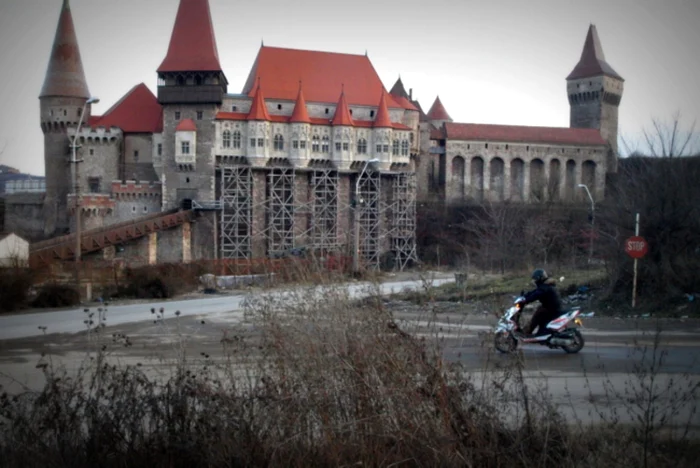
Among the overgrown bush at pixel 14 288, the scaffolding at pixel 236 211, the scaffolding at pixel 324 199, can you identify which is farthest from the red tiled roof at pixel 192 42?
the overgrown bush at pixel 14 288

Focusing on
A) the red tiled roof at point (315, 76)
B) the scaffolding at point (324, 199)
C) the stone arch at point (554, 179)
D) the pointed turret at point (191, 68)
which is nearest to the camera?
the scaffolding at point (324, 199)

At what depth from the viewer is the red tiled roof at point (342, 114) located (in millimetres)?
48969

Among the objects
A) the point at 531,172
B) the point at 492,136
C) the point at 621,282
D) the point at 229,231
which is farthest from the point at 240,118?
the point at 621,282

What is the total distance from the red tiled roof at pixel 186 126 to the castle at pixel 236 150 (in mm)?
79

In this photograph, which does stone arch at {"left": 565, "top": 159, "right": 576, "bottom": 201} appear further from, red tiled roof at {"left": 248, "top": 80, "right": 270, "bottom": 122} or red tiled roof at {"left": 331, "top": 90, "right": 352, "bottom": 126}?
red tiled roof at {"left": 248, "top": 80, "right": 270, "bottom": 122}

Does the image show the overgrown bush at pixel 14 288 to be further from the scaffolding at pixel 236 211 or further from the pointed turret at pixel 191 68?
the pointed turret at pixel 191 68

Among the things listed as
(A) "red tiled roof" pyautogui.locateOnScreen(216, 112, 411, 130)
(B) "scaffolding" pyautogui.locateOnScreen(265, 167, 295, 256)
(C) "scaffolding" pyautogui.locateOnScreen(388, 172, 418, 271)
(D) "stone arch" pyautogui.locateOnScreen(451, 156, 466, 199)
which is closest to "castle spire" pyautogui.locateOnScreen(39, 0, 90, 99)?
(A) "red tiled roof" pyautogui.locateOnScreen(216, 112, 411, 130)

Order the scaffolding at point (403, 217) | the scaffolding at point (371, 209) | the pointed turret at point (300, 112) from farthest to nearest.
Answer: the scaffolding at point (403, 217) < the pointed turret at point (300, 112) < the scaffolding at point (371, 209)

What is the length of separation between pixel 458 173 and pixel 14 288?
48135mm

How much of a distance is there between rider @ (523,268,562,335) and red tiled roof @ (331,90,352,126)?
39270mm

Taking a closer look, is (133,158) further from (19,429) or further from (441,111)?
(19,429)

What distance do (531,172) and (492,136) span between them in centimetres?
516

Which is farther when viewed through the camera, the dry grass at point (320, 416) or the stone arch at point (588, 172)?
the stone arch at point (588, 172)

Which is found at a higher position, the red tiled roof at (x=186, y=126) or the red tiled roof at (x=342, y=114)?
the red tiled roof at (x=342, y=114)
